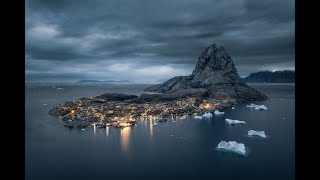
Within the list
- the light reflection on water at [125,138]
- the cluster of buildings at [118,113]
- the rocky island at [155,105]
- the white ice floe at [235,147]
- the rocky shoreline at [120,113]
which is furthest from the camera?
the rocky island at [155,105]

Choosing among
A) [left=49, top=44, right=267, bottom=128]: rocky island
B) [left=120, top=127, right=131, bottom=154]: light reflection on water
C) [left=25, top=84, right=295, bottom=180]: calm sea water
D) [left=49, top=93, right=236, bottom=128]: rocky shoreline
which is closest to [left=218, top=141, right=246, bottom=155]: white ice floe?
[left=25, top=84, right=295, bottom=180]: calm sea water

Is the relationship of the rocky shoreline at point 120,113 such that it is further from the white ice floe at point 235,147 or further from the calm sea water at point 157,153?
the white ice floe at point 235,147

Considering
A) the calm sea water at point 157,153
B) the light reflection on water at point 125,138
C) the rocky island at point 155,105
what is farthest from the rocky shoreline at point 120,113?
the calm sea water at point 157,153

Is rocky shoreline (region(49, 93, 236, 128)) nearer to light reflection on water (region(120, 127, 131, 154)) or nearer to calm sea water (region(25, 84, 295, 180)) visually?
light reflection on water (region(120, 127, 131, 154))

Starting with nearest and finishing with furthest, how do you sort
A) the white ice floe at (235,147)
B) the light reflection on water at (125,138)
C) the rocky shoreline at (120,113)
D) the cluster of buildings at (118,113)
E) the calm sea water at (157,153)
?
the calm sea water at (157,153) < the white ice floe at (235,147) < the light reflection on water at (125,138) < the rocky shoreline at (120,113) < the cluster of buildings at (118,113)

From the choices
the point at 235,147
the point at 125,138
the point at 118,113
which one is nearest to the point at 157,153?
the point at 125,138

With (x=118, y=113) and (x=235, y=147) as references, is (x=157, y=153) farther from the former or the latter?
(x=118, y=113)

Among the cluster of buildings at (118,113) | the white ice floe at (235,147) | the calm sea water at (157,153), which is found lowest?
the calm sea water at (157,153)
